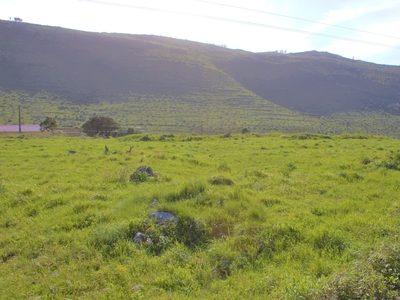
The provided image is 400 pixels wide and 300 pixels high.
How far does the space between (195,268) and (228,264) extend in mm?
500

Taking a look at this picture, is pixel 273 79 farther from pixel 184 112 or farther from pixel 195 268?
pixel 195 268

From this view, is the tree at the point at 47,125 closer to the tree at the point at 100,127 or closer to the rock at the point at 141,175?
the tree at the point at 100,127

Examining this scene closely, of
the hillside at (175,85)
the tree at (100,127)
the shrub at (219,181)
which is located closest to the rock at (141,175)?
the shrub at (219,181)

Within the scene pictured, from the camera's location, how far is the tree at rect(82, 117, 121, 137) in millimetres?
33722

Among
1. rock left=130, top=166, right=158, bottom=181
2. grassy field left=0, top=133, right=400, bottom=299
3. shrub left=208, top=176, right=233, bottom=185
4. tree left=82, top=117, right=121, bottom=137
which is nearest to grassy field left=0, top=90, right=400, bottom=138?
tree left=82, top=117, right=121, bottom=137

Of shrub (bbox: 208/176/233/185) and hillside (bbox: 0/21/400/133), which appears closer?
shrub (bbox: 208/176/233/185)

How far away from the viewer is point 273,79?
308 feet

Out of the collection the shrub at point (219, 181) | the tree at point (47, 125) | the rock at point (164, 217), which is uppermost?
the shrub at point (219, 181)

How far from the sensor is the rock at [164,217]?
5070mm

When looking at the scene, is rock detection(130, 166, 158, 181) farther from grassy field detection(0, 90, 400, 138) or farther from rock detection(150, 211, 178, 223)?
grassy field detection(0, 90, 400, 138)

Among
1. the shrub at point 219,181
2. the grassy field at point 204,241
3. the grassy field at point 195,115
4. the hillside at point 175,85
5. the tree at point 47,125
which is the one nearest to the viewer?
the grassy field at point 204,241

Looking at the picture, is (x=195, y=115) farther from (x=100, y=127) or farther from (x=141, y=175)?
(x=141, y=175)

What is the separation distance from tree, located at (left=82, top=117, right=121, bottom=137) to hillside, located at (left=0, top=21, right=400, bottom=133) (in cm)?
1183

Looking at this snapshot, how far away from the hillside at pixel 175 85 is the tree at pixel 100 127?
1183 centimetres
